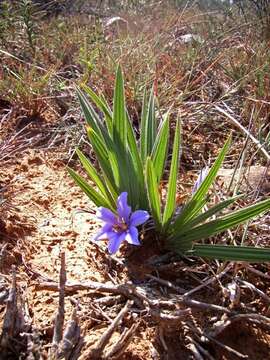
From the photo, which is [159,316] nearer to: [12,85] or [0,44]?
[12,85]

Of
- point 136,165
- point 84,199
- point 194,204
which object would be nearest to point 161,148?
point 136,165

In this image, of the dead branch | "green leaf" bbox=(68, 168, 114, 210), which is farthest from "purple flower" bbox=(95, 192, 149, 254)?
the dead branch

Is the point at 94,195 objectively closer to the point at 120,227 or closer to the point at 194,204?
the point at 120,227

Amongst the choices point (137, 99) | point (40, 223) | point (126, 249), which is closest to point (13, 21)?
point (137, 99)

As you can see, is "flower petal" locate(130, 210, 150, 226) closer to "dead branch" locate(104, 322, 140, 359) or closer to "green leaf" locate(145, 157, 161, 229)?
"green leaf" locate(145, 157, 161, 229)

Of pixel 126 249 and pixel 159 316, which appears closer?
pixel 159 316

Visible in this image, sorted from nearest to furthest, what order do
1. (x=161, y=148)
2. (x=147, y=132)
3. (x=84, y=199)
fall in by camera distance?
(x=161, y=148), (x=147, y=132), (x=84, y=199)

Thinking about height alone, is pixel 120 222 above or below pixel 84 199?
above
